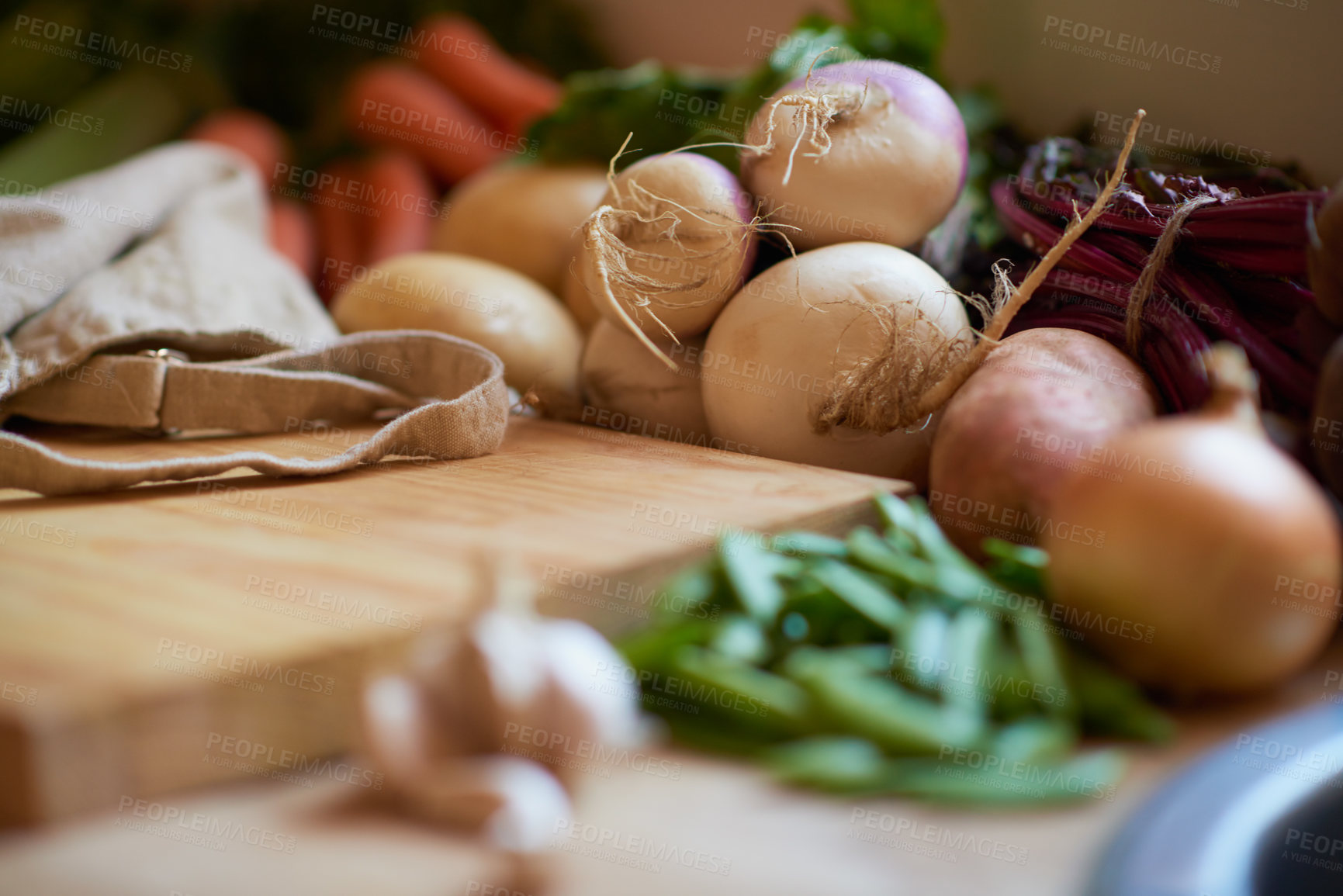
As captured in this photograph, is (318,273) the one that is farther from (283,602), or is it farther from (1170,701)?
(1170,701)

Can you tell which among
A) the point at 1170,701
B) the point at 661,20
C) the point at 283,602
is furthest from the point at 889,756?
the point at 661,20

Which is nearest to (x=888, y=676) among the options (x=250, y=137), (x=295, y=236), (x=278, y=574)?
(x=278, y=574)

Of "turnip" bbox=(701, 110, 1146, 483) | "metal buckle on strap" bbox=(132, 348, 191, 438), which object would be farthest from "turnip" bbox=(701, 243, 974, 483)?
"metal buckle on strap" bbox=(132, 348, 191, 438)

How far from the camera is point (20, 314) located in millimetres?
1407

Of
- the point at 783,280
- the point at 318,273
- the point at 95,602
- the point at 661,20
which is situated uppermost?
the point at 661,20

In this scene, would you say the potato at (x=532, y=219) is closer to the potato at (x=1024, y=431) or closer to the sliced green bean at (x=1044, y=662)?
the potato at (x=1024, y=431)

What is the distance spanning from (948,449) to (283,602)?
64cm

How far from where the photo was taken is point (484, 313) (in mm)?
1543

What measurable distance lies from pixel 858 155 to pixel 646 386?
412 millimetres

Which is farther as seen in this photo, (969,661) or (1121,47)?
(1121,47)

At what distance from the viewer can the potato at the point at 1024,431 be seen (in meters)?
0.96

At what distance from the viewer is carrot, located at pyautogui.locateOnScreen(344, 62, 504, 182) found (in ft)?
7.44

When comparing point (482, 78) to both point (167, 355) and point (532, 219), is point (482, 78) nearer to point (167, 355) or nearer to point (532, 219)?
point (532, 219)

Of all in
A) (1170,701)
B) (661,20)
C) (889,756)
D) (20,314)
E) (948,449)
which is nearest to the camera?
(889,756)
